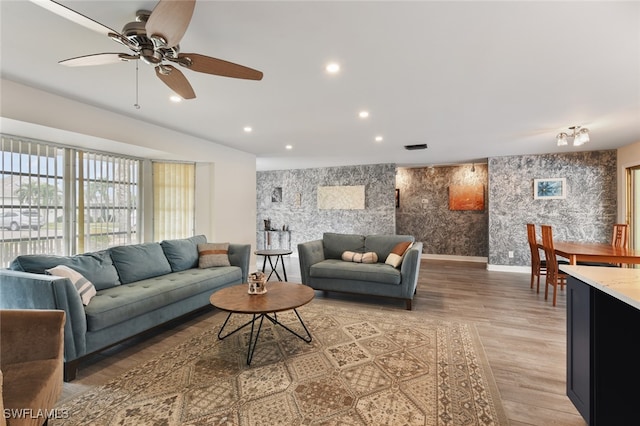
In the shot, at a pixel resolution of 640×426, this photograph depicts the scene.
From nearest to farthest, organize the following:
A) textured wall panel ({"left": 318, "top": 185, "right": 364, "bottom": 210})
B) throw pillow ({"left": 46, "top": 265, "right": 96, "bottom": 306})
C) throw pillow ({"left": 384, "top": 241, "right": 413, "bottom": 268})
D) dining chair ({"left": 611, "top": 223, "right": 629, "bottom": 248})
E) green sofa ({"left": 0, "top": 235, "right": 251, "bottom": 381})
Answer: green sofa ({"left": 0, "top": 235, "right": 251, "bottom": 381}) < throw pillow ({"left": 46, "top": 265, "right": 96, "bottom": 306}) < throw pillow ({"left": 384, "top": 241, "right": 413, "bottom": 268}) < dining chair ({"left": 611, "top": 223, "right": 629, "bottom": 248}) < textured wall panel ({"left": 318, "top": 185, "right": 364, "bottom": 210})

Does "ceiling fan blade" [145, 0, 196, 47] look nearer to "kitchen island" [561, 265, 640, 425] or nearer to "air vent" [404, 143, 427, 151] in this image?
"kitchen island" [561, 265, 640, 425]

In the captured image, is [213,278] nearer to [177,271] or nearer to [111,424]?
[177,271]

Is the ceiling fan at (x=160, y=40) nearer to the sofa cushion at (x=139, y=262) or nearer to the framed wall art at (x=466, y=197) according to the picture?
the sofa cushion at (x=139, y=262)

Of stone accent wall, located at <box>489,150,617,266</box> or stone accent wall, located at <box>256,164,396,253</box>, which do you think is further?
stone accent wall, located at <box>256,164,396,253</box>

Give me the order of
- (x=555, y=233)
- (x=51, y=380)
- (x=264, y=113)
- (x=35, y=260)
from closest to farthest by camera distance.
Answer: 1. (x=51, y=380)
2. (x=35, y=260)
3. (x=264, y=113)
4. (x=555, y=233)

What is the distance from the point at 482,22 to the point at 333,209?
636cm

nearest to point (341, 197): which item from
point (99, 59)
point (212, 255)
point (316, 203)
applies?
point (316, 203)

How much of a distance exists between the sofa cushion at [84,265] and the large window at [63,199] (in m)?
0.93

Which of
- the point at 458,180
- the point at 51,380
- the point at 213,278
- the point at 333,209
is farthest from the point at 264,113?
the point at 458,180

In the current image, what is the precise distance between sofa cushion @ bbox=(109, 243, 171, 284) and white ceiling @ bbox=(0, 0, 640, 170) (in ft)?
5.46

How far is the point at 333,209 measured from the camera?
8.05 meters

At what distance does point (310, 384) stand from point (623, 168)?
6752 mm

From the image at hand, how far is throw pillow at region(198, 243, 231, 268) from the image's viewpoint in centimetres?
409

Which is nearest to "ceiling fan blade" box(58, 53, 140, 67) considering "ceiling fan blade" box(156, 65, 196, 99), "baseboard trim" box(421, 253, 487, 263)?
"ceiling fan blade" box(156, 65, 196, 99)
